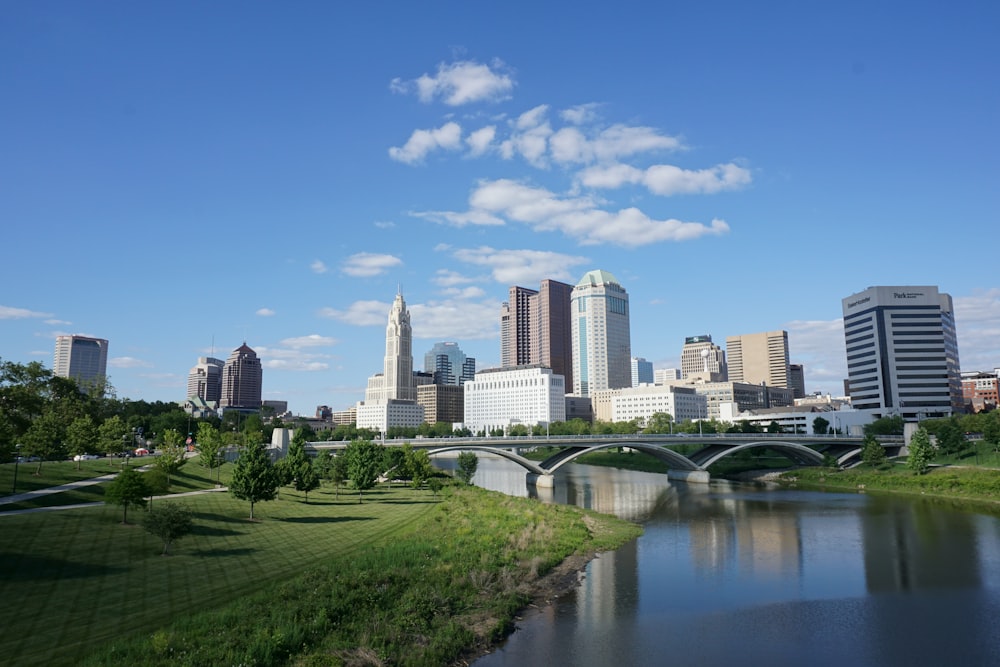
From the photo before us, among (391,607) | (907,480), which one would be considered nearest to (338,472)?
(391,607)

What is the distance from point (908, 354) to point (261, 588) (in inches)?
6940

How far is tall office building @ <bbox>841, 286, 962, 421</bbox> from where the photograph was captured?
6309 inches

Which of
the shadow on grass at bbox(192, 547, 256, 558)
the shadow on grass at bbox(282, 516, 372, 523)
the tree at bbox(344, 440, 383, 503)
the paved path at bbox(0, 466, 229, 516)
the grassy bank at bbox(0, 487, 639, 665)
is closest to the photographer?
the grassy bank at bbox(0, 487, 639, 665)

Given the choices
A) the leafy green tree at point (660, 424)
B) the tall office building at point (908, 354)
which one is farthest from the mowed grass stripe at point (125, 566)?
the tall office building at point (908, 354)

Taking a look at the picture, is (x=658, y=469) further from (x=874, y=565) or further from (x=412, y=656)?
(x=412, y=656)

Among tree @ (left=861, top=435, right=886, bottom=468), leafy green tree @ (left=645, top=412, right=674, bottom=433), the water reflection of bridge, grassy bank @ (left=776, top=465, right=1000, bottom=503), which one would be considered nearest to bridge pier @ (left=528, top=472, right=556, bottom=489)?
the water reflection of bridge

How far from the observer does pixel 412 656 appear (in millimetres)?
24406

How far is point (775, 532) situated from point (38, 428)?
68425mm

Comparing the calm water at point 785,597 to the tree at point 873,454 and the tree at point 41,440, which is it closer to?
the tree at point 873,454

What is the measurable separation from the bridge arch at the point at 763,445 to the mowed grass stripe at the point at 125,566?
74475 mm

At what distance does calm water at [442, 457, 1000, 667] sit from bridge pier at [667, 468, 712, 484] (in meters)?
40.4

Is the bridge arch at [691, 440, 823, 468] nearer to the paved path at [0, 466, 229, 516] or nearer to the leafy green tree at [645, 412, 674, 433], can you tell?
the leafy green tree at [645, 412, 674, 433]

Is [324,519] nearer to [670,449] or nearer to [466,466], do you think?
[466,466]

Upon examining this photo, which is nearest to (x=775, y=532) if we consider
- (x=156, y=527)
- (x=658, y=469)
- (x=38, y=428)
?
(x=156, y=527)
